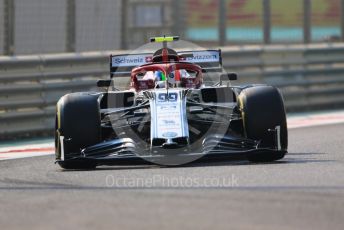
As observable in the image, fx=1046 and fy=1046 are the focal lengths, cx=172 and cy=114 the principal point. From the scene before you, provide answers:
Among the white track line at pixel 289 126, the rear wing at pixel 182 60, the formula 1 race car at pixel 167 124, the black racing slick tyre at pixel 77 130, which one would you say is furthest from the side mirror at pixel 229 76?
the white track line at pixel 289 126

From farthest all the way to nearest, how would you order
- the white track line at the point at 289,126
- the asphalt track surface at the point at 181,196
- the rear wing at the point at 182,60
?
the white track line at the point at 289,126
the rear wing at the point at 182,60
the asphalt track surface at the point at 181,196

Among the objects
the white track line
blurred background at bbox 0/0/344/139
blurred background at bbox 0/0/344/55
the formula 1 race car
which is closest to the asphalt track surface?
the formula 1 race car

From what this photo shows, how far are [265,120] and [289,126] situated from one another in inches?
211

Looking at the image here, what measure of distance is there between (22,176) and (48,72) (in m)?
5.05

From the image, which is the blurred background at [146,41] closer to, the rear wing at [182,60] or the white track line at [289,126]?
the white track line at [289,126]

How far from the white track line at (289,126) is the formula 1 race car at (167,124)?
6.11ft

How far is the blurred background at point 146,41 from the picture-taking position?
46.6 feet

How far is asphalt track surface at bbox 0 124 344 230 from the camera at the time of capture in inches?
257

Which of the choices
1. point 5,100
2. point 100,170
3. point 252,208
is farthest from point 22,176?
point 5,100

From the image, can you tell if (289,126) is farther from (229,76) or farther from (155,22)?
(229,76)

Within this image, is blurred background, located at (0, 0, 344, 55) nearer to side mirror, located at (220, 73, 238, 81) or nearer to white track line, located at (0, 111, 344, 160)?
white track line, located at (0, 111, 344, 160)

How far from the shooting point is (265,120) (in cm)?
1021

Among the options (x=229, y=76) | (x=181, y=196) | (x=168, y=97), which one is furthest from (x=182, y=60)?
(x=181, y=196)

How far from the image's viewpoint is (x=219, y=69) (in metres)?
11.7
